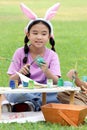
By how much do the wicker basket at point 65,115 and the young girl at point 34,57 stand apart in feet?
2.41

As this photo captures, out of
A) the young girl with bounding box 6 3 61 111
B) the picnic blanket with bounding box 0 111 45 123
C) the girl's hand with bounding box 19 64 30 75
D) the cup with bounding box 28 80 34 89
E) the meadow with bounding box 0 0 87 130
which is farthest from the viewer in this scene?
the meadow with bounding box 0 0 87 130

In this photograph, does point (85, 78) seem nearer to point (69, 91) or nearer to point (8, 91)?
point (69, 91)

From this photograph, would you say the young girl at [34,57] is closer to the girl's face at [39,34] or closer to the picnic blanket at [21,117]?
the girl's face at [39,34]

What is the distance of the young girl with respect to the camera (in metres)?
7.18

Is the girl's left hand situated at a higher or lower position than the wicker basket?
higher

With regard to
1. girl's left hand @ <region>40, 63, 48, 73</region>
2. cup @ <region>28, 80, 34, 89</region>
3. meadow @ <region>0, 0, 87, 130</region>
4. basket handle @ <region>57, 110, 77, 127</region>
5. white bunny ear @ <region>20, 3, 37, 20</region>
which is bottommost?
meadow @ <region>0, 0, 87, 130</region>

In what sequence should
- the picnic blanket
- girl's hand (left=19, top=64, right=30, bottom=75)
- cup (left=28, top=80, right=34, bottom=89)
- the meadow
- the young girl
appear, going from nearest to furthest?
1. the picnic blanket
2. cup (left=28, top=80, right=34, bottom=89)
3. girl's hand (left=19, top=64, right=30, bottom=75)
4. the young girl
5. the meadow

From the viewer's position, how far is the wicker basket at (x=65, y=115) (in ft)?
20.8

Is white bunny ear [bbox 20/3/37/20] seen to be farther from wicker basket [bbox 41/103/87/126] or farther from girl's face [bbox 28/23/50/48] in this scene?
wicker basket [bbox 41/103/87/126]

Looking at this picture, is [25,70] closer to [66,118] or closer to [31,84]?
[31,84]

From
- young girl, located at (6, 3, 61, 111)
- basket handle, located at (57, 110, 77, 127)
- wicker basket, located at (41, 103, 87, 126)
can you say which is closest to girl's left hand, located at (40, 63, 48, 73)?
young girl, located at (6, 3, 61, 111)

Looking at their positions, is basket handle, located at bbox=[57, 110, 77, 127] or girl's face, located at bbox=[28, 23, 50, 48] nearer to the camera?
basket handle, located at bbox=[57, 110, 77, 127]

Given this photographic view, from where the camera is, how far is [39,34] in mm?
7293

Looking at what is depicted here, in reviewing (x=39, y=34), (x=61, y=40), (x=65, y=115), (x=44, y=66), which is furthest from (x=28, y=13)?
(x=61, y=40)
